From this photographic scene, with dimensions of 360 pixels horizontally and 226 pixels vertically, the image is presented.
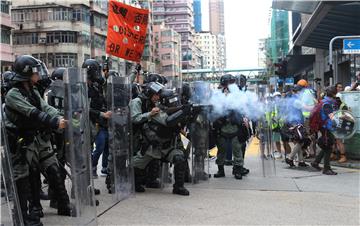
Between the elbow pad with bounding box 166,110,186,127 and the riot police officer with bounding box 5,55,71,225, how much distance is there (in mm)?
1728

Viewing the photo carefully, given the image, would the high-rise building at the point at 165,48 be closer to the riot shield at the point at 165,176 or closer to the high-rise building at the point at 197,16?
the high-rise building at the point at 197,16

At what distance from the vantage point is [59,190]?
5.11m

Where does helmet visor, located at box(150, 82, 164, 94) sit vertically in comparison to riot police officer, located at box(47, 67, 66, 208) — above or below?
above

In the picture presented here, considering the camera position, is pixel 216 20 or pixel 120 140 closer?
pixel 120 140

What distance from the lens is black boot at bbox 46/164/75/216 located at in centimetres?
500

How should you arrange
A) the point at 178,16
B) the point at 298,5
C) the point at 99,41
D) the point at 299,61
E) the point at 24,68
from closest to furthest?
the point at 24,68 < the point at 298,5 < the point at 299,61 < the point at 99,41 < the point at 178,16

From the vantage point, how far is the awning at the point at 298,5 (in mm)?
24202

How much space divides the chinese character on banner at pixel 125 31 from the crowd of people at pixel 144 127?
3.49ft

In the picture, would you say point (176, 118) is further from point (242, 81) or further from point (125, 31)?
point (125, 31)

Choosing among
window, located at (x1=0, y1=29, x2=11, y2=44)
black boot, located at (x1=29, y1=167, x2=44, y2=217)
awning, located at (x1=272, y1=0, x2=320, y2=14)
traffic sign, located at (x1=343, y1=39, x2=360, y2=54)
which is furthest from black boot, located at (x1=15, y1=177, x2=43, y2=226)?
window, located at (x1=0, y1=29, x2=11, y2=44)

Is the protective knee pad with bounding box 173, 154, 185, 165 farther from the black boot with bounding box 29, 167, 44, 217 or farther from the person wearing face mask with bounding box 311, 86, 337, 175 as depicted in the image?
the person wearing face mask with bounding box 311, 86, 337, 175

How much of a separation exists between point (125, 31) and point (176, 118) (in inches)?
165

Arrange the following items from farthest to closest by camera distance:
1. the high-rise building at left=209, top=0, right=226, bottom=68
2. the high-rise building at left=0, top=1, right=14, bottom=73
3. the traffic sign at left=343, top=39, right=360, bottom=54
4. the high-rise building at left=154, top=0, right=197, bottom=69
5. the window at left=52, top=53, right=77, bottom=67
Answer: the high-rise building at left=209, top=0, right=226, bottom=68, the high-rise building at left=154, top=0, right=197, bottom=69, the window at left=52, top=53, right=77, bottom=67, the high-rise building at left=0, top=1, right=14, bottom=73, the traffic sign at left=343, top=39, right=360, bottom=54

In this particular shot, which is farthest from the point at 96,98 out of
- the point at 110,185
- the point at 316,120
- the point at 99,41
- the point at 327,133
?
the point at 99,41
